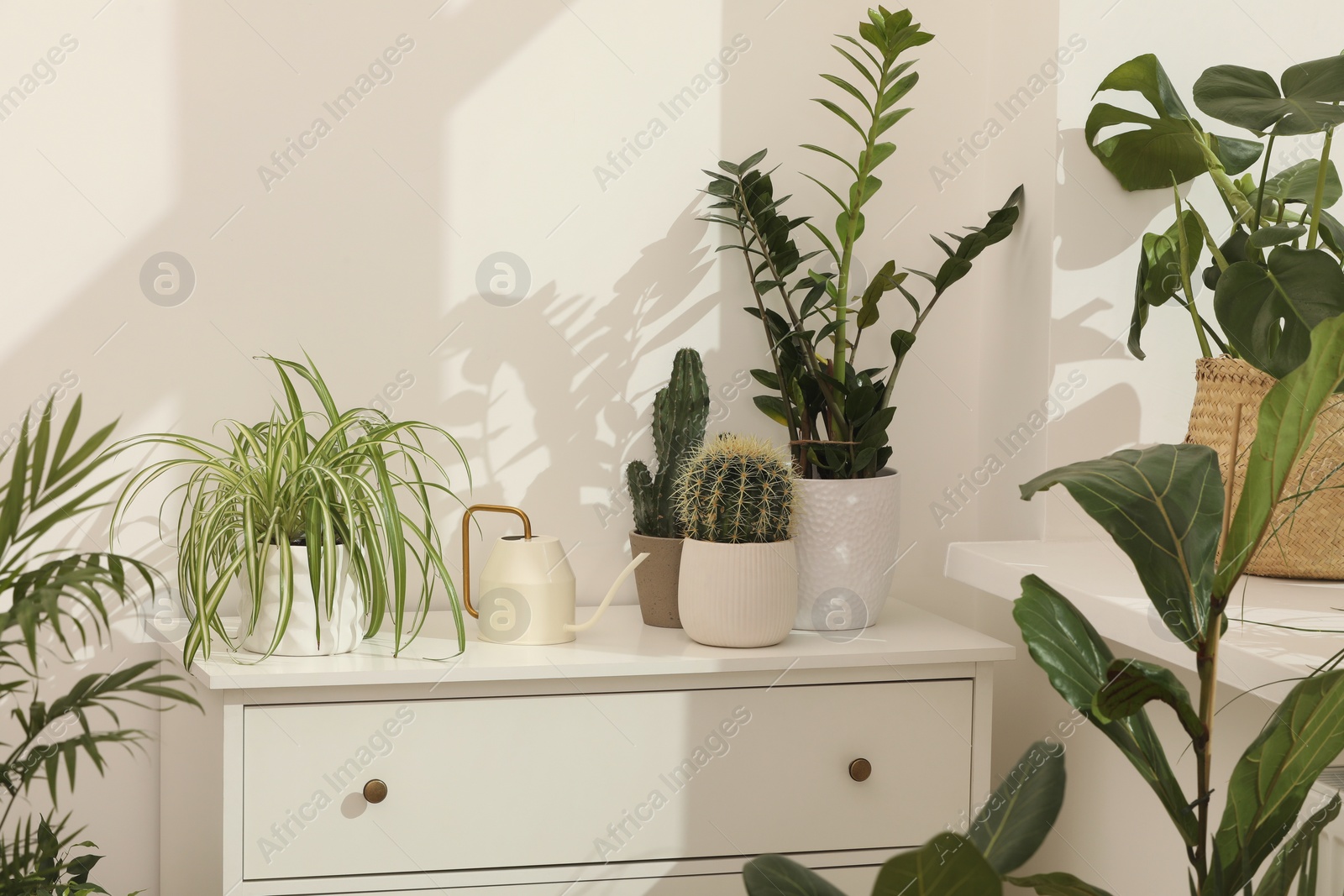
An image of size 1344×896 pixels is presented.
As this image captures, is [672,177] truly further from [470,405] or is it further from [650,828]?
[650,828]

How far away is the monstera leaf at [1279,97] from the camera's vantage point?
1.15 metres

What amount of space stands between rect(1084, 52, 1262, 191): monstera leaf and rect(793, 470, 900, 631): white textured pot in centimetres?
61

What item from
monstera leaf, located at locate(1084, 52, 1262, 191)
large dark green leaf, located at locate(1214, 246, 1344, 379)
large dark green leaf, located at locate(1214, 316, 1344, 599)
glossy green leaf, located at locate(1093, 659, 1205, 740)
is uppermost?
monstera leaf, located at locate(1084, 52, 1262, 191)

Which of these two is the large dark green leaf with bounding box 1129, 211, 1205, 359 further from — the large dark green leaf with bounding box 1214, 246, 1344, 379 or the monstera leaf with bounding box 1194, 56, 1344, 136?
the large dark green leaf with bounding box 1214, 246, 1344, 379

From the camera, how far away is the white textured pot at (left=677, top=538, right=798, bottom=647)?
150 centimetres

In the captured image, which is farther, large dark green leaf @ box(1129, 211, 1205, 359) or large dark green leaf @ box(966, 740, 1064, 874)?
large dark green leaf @ box(1129, 211, 1205, 359)

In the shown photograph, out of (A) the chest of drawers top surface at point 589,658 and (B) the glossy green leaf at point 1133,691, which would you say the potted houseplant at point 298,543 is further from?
(B) the glossy green leaf at point 1133,691

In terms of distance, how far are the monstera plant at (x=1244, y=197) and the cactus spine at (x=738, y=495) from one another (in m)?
0.57

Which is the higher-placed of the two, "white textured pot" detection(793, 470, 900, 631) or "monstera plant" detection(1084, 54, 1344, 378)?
"monstera plant" detection(1084, 54, 1344, 378)

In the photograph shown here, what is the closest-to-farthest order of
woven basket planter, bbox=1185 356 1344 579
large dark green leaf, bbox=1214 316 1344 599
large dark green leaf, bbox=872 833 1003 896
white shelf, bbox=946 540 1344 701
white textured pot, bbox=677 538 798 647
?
large dark green leaf, bbox=872 833 1003 896 → large dark green leaf, bbox=1214 316 1344 599 → white shelf, bbox=946 540 1344 701 → woven basket planter, bbox=1185 356 1344 579 → white textured pot, bbox=677 538 798 647

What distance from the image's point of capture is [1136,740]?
81 centimetres

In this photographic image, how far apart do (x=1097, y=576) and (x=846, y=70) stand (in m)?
1.00

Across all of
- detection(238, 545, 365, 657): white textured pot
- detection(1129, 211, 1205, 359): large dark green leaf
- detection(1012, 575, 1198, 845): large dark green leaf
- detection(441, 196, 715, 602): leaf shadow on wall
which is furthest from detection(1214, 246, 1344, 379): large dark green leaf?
detection(238, 545, 365, 657): white textured pot

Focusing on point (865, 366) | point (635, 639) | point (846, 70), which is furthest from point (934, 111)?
point (635, 639)
